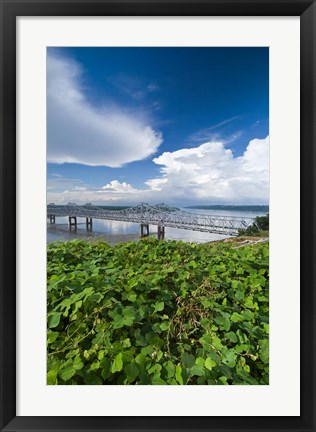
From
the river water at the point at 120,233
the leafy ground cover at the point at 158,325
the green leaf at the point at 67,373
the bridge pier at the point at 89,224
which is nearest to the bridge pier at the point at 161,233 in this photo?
the river water at the point at 120,233

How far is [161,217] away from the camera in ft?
4.68

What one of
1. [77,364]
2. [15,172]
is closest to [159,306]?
[77,364]

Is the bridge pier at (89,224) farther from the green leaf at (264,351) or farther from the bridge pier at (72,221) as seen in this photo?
the green leaf at (264,351)

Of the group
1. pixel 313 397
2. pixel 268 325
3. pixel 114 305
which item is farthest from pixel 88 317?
pixel 313 397

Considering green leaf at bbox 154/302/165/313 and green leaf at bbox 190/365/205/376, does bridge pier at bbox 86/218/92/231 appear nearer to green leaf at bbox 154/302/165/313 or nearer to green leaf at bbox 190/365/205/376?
green leaf at bbox 154/302/165/313

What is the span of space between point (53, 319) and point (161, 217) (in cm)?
84

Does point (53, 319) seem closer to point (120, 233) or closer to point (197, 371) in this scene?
point (197, 371)

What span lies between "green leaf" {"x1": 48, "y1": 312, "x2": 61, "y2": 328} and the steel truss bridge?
54cm

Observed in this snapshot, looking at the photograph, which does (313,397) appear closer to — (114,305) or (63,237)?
(114,305)

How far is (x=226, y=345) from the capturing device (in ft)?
2.27

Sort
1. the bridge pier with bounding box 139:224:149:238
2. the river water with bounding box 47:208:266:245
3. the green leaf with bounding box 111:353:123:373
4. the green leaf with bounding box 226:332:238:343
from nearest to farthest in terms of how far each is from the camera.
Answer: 1. the green leaf with bounding box 111:353:123:373
2. the green leaf with bounding box 226:332:238:343
3. the river water with bounding box 47:208:266:245
4. the bridge pier with bounding box 139:224:149:238

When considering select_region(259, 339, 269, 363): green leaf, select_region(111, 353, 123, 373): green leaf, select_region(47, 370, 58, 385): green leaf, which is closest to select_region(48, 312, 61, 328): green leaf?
select_region(47, 370, 58, 385): green leaf

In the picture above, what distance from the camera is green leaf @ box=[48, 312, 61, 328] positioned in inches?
28.2

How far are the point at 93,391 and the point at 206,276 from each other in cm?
55
